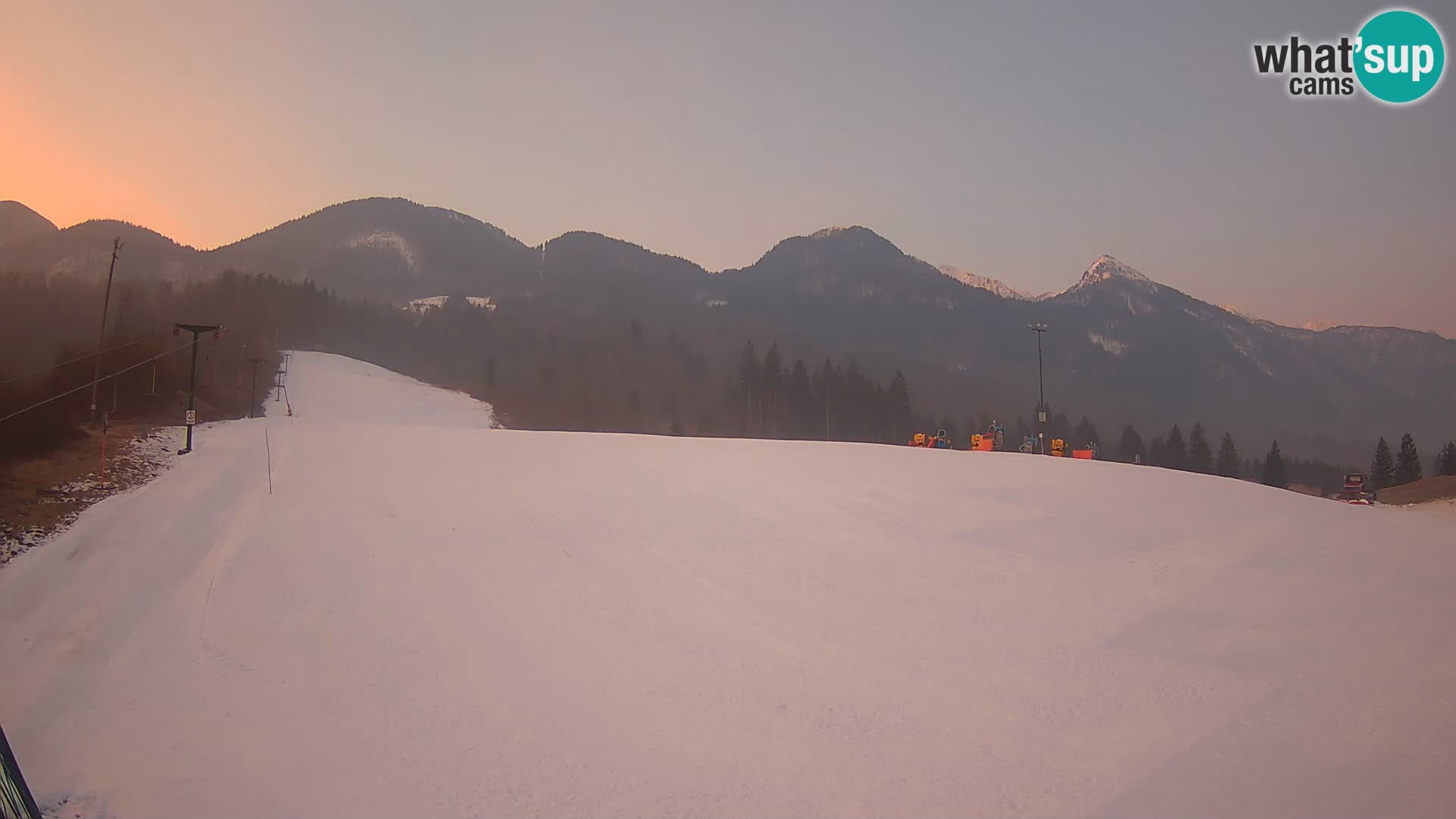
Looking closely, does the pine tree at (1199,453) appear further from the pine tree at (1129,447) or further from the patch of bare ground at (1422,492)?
the patch of bare ground at (1422,492)

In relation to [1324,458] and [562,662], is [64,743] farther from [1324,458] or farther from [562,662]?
[1324,458]

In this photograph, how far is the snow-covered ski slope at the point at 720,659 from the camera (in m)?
6.53

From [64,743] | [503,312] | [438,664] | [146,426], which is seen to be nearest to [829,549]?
[438,664]

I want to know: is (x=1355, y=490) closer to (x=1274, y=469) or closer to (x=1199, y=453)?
(x=1274, y=469)

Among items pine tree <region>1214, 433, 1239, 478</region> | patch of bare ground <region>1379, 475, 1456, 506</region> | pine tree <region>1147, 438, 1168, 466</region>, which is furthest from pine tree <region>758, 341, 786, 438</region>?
pine tree <region>1214, 433, 1239, 478</region>

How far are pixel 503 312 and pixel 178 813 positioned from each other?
161 m

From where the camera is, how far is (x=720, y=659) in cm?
897

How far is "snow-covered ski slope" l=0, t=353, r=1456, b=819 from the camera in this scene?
6531 mm

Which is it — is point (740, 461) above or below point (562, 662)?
above

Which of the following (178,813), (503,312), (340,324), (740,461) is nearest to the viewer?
(178,813)

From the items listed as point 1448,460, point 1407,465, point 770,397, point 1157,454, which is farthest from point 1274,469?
point 770,397

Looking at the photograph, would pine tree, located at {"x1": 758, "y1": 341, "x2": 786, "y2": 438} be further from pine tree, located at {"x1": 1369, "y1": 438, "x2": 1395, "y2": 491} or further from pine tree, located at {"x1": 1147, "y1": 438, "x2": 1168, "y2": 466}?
pine tree, located at {"x1": 1369, "y1": 438, "x2": 1395, "y2": 491}

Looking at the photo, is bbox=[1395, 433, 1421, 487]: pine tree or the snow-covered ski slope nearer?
the snow-covered ski slope

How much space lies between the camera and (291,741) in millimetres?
7078
